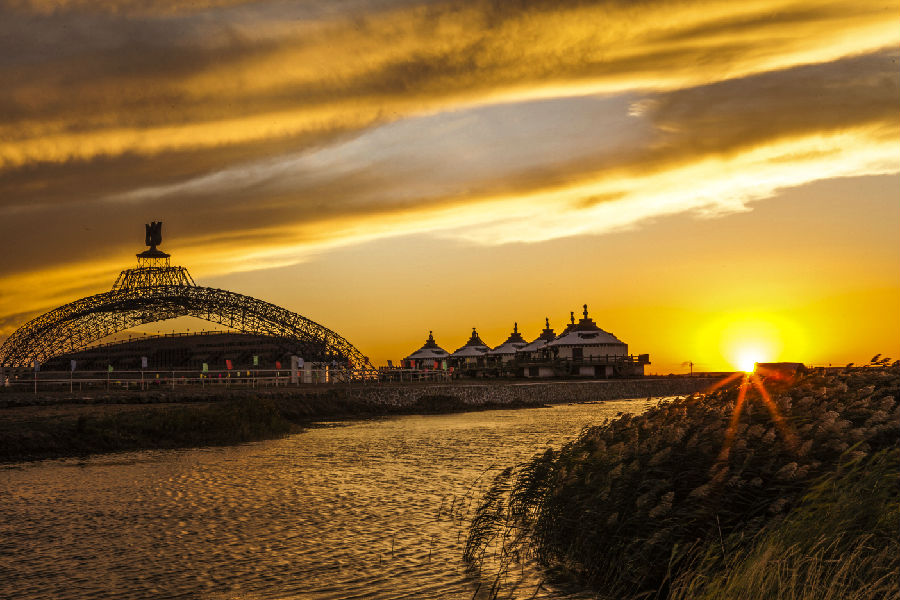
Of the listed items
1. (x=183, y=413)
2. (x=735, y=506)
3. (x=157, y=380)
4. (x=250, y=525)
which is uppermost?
(x=157, y=380)

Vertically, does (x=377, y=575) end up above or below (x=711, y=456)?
below

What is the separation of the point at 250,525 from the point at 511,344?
10577cm

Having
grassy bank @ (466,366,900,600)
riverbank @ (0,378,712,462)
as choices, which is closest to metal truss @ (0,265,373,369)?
riverbank @ (0,378,712,462)

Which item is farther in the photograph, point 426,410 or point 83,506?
point 426,410

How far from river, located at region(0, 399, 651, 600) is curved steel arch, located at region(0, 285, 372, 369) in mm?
53175

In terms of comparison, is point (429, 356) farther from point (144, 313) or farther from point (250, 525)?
point (250, 525)

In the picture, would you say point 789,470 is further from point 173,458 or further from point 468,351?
point 468,351

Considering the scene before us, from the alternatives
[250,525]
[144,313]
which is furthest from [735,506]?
[144,313]

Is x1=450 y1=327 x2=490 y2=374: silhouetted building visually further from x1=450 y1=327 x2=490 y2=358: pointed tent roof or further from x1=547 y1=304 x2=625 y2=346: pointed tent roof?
x1=547 y1=304 x2=625 y2=346: pointed tent roof

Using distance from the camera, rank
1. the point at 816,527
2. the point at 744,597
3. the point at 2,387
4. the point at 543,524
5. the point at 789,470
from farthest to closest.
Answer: the point at 2,387, the point at 543,524, the point at 789,470, the point at 816,527, the point at 744,597

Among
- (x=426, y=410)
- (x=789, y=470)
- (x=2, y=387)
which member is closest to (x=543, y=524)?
(x=789, y=470)

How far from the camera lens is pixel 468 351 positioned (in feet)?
408

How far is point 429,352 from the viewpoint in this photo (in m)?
122

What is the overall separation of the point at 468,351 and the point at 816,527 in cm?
11561
